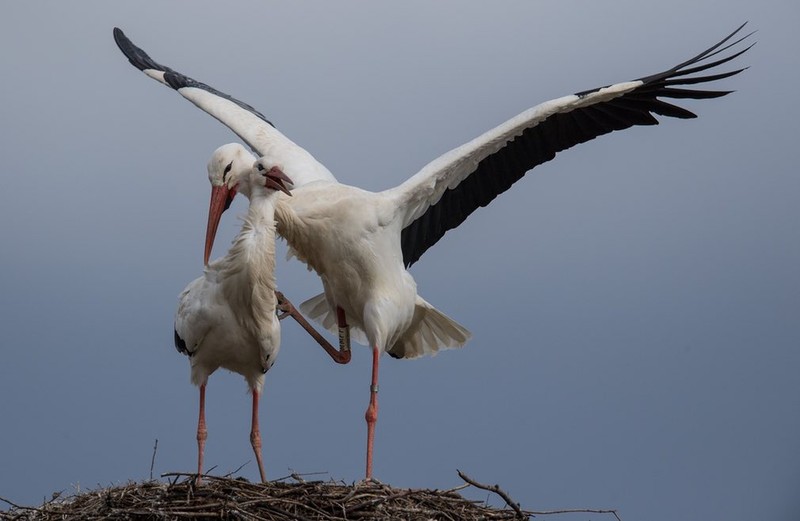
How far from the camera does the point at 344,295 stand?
7.20 m

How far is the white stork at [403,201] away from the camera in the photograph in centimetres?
687

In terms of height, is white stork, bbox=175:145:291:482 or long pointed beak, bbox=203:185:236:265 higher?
long pointed beak, bbox=203:185:236:265

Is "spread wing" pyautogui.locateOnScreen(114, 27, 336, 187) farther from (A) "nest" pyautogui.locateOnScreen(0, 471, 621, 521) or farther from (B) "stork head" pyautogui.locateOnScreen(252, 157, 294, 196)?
(A) "nest" pyautogui.locateOnScreen(0, 471, 621, 521)

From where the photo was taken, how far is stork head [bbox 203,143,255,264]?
6.47 m

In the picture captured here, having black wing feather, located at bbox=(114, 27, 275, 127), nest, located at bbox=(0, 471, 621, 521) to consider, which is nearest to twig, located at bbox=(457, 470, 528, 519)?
nest, located at bbox=(0, 471, 621, 521)

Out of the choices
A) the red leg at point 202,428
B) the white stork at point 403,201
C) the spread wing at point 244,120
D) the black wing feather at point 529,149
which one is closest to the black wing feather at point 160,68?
the spread wing at point 244,120

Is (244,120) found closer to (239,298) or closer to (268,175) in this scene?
(268,175)

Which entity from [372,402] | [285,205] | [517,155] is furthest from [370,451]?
[517,155]

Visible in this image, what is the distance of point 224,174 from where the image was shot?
6492mm

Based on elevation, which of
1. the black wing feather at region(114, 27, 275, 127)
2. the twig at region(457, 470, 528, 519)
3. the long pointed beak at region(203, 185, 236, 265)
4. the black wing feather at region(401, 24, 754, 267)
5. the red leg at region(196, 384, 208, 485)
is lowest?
the twig at region(457, 470, 528, 519)

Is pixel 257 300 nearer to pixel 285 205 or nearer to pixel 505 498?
pixel 285 205

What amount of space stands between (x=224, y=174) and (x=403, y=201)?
3.83 ft

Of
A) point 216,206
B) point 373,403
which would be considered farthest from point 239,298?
point 373,403

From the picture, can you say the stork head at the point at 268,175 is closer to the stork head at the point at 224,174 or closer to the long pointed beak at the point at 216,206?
the stork head at the point at 224,174
